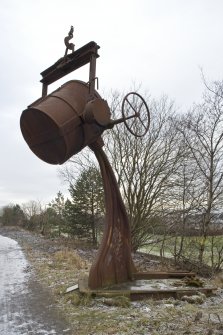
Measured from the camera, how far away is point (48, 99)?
756 cm

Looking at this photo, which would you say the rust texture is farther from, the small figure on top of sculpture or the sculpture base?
the small figure on top of sculpture

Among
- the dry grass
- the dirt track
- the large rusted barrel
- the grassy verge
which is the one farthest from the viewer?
the dry grass

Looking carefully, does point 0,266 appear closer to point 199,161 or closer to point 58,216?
point 199,161

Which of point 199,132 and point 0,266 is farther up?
point 199,132

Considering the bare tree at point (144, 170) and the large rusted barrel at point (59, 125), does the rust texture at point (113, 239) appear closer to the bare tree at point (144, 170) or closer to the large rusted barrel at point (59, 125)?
the large rusted barrel at point (59, 125)

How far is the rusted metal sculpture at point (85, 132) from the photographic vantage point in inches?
289

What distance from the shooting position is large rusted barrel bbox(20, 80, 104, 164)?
7234mm

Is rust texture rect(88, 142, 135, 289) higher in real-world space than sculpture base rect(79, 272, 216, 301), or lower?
higher

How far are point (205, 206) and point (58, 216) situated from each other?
1148 inches

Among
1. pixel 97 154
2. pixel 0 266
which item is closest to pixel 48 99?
pixel 97 154

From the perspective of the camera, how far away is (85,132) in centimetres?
763

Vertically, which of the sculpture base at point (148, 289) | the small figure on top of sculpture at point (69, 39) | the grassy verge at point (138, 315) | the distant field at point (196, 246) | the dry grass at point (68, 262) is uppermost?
the small figure on top of sculpture at point (69, 39)

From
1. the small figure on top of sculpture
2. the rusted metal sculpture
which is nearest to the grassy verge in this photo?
the rusted metal sculpture

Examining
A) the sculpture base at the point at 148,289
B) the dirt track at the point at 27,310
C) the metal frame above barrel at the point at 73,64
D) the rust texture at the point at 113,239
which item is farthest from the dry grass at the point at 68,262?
the metal frame above barrel at the point at 73,64
